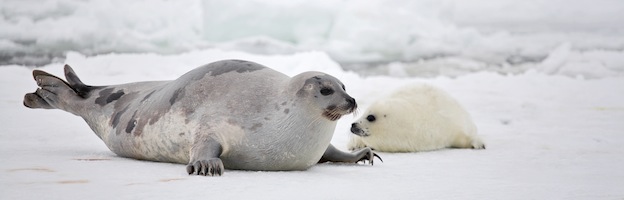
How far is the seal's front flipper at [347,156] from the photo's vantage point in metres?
2.77

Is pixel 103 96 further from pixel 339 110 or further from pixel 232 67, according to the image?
pixel 339 110

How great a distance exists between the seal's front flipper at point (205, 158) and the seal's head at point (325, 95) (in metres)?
0.32

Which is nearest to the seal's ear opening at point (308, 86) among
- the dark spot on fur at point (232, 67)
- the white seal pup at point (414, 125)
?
the dark spot on fur at point (232, 67)

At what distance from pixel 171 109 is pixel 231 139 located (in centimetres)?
29

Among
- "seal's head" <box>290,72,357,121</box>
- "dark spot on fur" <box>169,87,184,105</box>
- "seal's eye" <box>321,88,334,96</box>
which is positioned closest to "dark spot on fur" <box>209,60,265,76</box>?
"dark spot on fur" <box>169,87,184,105</box>

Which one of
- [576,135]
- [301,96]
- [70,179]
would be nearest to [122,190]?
[70,179]

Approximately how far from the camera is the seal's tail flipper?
2947mm

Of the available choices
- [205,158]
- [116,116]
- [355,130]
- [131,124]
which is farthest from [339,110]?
[355,130]

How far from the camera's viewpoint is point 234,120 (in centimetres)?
235

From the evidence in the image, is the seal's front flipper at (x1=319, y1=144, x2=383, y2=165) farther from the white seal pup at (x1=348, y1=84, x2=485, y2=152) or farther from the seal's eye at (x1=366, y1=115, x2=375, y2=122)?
the seal's eye at (x1=366, y1=115, x2=375, y2=122)

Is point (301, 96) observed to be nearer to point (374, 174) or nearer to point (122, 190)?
point (374, 174)

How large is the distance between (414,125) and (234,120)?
1.49 metres

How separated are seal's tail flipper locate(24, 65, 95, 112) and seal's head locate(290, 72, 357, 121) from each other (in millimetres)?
1063

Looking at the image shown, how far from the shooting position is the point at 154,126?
8.18 ft
